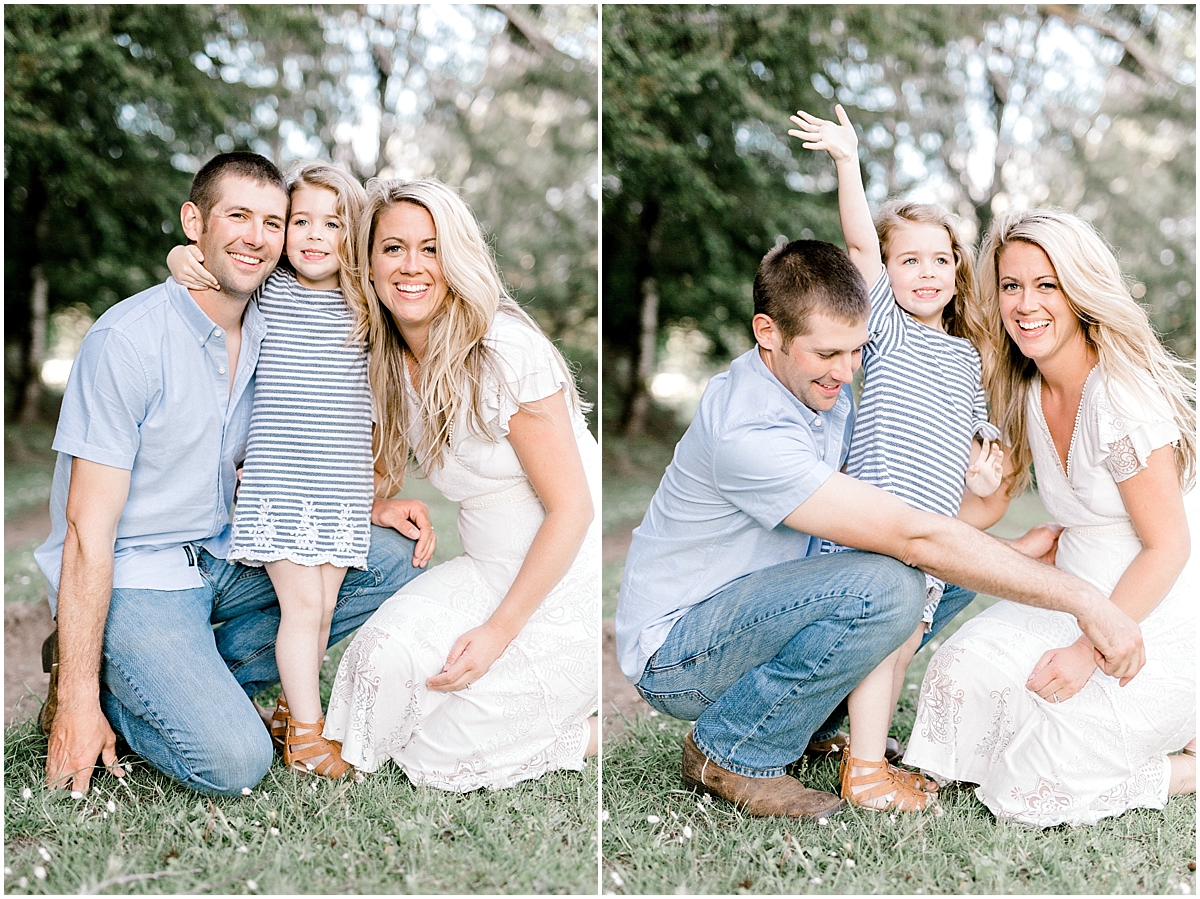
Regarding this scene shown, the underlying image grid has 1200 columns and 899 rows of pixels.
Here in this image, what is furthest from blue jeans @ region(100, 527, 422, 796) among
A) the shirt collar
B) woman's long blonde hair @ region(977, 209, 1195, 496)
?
woman's long blonde hair @ region(977, 209, 1195, 496)

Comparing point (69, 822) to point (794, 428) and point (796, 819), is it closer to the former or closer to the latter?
point (796, 819)

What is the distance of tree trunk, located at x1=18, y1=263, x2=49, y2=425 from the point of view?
1075cm

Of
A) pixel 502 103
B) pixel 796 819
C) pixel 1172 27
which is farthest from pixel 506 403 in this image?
pixel 502 103

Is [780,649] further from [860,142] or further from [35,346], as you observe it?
[35,346]

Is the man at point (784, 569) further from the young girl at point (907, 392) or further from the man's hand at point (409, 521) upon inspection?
the man's hand at point (409, 521)

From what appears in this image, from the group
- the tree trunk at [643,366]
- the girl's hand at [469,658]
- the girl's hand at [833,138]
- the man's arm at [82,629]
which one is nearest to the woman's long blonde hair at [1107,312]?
the girl's hand at [833,138]

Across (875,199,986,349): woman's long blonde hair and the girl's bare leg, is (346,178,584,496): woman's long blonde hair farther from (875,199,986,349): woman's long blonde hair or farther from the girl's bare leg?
the girl's bare leg

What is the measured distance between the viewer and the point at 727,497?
104 inches

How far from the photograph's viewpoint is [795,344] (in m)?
2.63

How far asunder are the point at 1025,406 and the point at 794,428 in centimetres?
79

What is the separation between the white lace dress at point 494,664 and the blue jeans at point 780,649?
0.26m

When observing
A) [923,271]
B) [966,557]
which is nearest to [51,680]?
[966,557]

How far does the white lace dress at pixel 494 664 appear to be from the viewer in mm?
2711

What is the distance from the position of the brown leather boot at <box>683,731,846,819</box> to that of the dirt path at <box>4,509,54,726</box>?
7.11 ft
